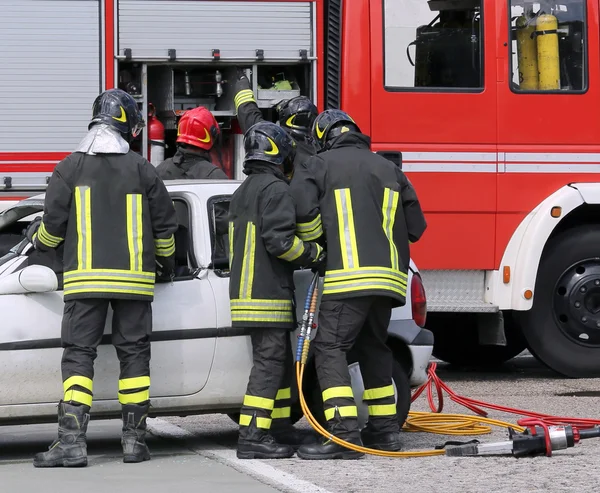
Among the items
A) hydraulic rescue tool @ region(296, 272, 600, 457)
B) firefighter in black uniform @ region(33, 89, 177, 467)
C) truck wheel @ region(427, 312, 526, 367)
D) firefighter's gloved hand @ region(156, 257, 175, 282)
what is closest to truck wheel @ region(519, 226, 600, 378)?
truck wheel @ region(427, 312, 526, 367)

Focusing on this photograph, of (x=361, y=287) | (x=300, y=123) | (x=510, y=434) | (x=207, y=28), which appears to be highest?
(x=207, y=28)

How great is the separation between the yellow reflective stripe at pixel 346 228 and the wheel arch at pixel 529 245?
10.3ft

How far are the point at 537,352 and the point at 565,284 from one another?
21.9 inches

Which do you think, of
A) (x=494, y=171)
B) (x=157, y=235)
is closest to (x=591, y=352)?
(x=494, y=171)

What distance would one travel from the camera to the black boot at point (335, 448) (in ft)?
22.2

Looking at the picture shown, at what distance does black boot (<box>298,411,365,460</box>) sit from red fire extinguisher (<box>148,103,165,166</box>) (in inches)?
131

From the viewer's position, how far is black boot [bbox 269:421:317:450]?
7.15m

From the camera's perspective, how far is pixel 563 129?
978 cm

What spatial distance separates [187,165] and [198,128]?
0.25 meters

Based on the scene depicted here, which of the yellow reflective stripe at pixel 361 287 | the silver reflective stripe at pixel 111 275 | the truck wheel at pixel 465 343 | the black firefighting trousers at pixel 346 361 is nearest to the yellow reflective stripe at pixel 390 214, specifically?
the yellow reflective stripe at pixel 361 287

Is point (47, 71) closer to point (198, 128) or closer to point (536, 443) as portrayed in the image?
point (198, 128)

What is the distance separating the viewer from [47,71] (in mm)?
9367

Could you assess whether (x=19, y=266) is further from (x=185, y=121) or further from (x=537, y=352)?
(x=537, y=352)

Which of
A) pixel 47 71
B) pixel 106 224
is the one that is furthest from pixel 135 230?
pixel 47 71
